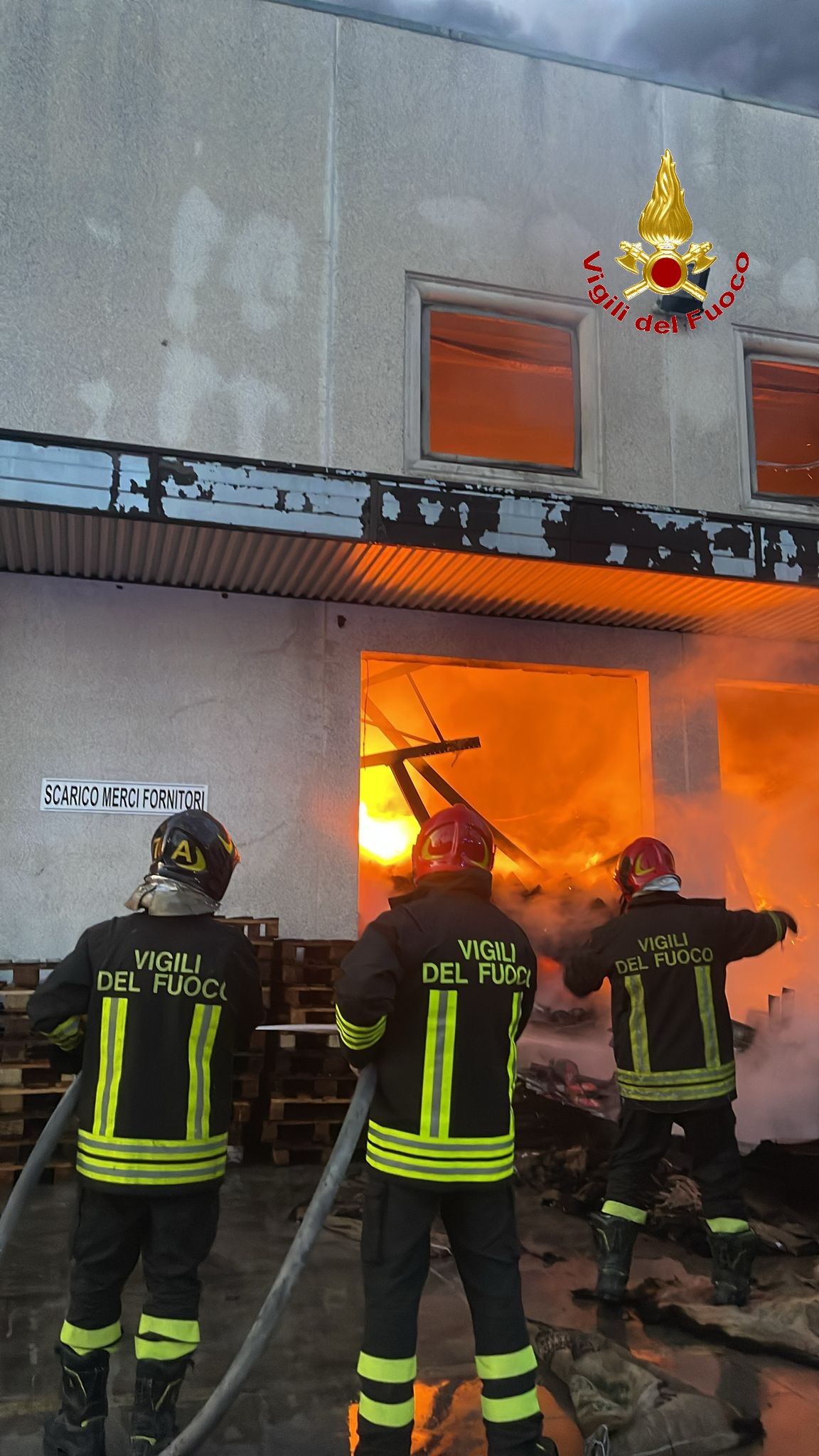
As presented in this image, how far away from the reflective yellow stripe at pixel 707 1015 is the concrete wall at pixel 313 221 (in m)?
4.49

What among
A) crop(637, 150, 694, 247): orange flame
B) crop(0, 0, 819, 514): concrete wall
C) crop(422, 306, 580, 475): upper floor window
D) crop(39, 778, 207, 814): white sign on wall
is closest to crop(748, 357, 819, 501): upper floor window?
crop(0, 0, 819, 514): concrete wall

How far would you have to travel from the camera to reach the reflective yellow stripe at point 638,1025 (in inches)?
196

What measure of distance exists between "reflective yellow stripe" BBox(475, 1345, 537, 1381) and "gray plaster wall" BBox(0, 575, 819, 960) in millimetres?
4652

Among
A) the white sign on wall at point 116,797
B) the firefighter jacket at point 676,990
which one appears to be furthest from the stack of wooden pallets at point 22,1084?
the firefighter jacket at point 676,990

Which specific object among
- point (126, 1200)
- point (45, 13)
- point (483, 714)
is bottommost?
point (126, 1200)

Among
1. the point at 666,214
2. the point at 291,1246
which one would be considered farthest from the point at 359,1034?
the point at 666,214

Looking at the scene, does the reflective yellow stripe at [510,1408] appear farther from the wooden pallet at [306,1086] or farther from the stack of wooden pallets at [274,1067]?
the wooden pallet at [306,1086]

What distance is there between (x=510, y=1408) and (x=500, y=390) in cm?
720

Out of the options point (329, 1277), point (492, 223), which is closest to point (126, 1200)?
point (329, 1277)

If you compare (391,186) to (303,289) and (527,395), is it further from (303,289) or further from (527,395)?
(527,395)

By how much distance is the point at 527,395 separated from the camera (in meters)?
8.64

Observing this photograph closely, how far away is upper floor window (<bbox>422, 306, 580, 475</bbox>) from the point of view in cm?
830

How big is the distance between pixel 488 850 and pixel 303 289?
5587mm

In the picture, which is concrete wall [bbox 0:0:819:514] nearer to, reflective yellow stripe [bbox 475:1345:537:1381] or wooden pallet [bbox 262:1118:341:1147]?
wooden pallet [bbox 262:1118:341:1147]
